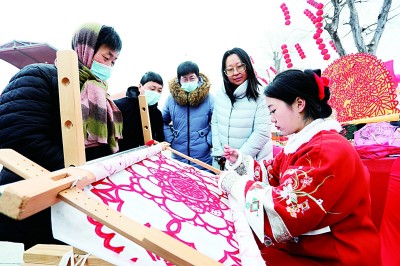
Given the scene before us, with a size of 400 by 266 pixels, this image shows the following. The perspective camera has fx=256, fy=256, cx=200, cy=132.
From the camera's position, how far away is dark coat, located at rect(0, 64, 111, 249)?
3.30ft

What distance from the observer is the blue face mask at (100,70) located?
130 cm

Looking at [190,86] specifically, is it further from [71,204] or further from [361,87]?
[71,204]

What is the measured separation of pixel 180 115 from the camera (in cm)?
278

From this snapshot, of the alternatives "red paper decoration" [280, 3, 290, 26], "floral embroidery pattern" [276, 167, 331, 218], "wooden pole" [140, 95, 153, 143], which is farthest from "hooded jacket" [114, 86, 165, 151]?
"red paper decoration" [280, 3, 290, 26]

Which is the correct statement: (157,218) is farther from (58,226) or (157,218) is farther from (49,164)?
(49,164)

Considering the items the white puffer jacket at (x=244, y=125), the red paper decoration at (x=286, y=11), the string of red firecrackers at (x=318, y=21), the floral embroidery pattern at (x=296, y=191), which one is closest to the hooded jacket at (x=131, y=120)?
the white puffer jacket at (x=244, y=125)

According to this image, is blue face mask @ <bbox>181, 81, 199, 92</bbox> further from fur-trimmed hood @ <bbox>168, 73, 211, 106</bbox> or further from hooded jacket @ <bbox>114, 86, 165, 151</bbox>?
hooded jacket @ <bbox>114, 86, 165, 151</bbox>

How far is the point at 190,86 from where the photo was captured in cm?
266

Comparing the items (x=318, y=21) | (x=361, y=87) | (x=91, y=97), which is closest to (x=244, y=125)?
(x=361, y=87)

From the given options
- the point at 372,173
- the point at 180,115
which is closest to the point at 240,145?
the point at 180,115

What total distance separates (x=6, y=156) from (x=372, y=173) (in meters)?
2.34

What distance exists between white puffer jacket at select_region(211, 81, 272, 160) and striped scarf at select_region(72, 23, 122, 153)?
4.24ft

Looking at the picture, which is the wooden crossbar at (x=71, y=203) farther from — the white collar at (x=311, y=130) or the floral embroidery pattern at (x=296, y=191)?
the white collar at (x=311, y=130)

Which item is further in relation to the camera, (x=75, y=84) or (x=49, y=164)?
(x=49, y=164)
